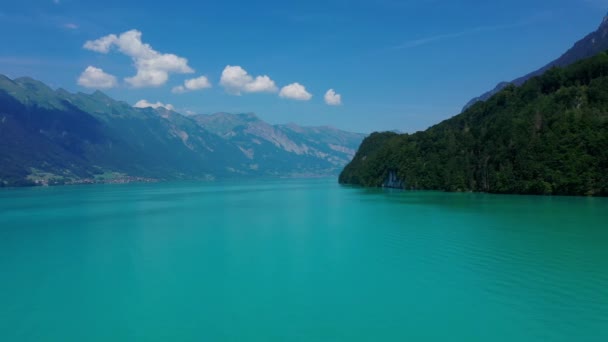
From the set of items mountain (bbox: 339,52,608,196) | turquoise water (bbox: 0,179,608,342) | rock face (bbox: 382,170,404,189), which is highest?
mountain (bbox: 339,52,608,196)

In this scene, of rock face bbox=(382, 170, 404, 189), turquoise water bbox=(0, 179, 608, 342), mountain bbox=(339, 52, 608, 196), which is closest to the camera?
turquoise water bbox=(0, 179, 608, 342)

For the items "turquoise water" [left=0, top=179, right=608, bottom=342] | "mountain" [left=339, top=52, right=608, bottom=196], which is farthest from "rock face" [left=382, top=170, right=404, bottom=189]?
"turquoise water" [left=0, top=179, right=608, bottom=342]

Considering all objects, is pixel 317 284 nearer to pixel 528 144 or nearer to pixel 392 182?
pixel 528 144

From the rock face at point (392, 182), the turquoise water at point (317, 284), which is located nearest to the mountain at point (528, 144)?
the rock face at point (392, 182)

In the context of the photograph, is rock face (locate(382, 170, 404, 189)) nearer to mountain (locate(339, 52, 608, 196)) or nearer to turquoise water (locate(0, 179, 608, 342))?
mountain (locate(339, 52, 608, 196))

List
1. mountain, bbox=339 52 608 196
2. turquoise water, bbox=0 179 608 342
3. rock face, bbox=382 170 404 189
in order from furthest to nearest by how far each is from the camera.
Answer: rock face, bbox=382 170 404 189 < mountain, bbox=339 52 608 196 < turquoise water, bbox=0 179 608 342

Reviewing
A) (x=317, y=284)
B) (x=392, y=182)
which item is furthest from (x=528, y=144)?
(x=317, y=284)
